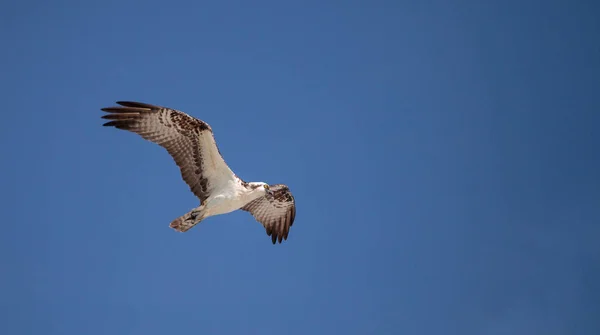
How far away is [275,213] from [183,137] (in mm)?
3376

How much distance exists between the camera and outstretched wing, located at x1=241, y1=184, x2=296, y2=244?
18.1 metres

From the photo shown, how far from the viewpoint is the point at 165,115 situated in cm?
1591

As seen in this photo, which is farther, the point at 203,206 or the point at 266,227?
the point at 266,227

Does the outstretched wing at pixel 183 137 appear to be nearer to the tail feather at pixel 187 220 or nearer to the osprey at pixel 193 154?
the osprey at pixel 193 154

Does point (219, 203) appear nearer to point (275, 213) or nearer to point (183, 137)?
point (183, 137)

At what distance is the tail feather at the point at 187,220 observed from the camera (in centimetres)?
1595

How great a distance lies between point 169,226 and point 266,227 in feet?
10.3

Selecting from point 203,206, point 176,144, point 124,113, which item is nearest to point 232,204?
point 203,206

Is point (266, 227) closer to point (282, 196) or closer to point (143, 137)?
point (282, 196)

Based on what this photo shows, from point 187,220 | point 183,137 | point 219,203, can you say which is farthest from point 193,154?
point 187,220

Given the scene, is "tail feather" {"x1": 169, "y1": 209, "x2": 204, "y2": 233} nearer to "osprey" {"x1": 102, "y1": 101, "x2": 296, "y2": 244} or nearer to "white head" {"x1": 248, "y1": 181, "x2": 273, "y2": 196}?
"osprey" {"x1": 102, "y1": 101, "x2": 296, "y2": 244}

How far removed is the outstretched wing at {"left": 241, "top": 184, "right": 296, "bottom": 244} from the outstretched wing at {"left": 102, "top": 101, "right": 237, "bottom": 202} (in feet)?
6.49

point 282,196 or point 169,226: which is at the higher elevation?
point 282,196

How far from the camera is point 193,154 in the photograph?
1627 cm
